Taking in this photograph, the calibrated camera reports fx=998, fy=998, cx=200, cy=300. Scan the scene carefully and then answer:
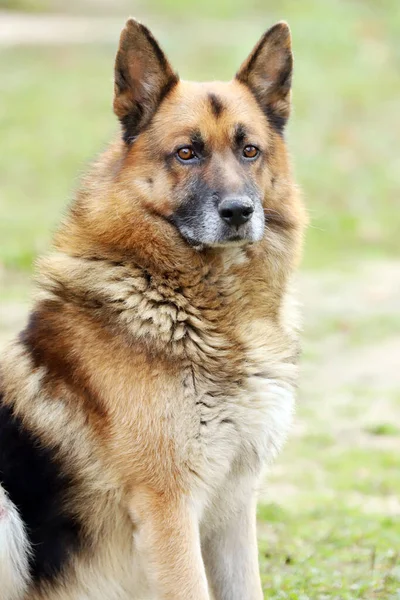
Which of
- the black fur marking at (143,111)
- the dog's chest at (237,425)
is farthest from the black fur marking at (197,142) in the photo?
the dog's chest at (237,425)

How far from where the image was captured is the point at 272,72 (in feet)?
14.9

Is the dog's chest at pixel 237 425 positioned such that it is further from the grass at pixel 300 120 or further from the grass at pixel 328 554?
the grass at pixel 300 120

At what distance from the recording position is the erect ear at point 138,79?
4219 mm

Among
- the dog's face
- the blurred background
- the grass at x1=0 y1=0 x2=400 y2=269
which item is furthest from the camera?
the grass at x1=0 y1=0 x2=400 y2=269

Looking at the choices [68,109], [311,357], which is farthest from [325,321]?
[68,109]

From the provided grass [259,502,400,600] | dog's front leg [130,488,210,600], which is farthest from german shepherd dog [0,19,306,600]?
grass [259,502,400,600]

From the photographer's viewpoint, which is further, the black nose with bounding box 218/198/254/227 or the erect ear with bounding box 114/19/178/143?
the erect ear with bounding box 114/19/178/143

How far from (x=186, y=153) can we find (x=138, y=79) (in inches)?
15.3

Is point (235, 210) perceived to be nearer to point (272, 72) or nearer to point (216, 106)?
point (216, 106)

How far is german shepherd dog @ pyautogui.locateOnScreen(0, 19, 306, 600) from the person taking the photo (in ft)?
12.9

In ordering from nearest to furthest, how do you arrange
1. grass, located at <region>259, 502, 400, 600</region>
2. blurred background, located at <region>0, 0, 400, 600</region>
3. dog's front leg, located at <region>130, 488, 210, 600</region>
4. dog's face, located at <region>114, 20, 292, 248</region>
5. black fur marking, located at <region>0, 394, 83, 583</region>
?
1. dog's front leg, located at <region>130, 488, 210, 600</region>
2. black fur marking, located at <region>0, 394, 83, 583</region>
3. dog's face, located at <region>114, 20, 292, 248</region>
4. grass, located at <region>259, 502, 400, 600</region>
5. blurred background, located at <region>0, 0, 400, 600</region>

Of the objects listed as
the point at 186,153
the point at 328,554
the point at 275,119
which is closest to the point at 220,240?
the point at 186,153

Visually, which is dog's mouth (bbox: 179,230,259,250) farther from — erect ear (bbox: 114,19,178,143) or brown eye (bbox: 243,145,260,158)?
erect ear (bbox: 114,19,178,143)

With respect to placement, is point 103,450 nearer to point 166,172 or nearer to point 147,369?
point 147,369
